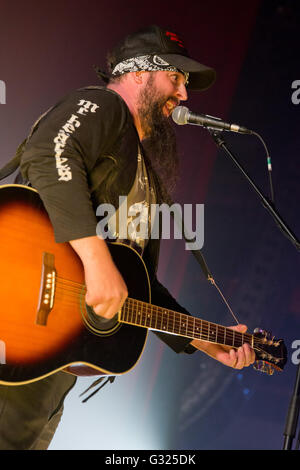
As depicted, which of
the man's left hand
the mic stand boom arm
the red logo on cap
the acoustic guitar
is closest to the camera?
the acoustic guitar

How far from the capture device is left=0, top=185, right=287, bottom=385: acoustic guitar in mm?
1420

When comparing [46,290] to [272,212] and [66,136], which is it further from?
[272,212]

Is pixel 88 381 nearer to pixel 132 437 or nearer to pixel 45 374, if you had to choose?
pixel 132 437

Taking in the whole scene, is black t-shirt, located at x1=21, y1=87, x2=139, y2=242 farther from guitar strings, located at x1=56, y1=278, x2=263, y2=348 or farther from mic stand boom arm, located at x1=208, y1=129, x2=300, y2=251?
mic stand boom arm, located at x1=208, y1=129, x2=300, y2=251

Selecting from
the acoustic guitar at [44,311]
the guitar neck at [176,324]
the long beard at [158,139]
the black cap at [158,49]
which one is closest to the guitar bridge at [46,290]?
the acoustic guitar at [44,311]

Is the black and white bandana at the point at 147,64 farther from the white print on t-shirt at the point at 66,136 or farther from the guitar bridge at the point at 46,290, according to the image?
the guitar bridge at the point at 46,290

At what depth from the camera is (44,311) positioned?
1482mm

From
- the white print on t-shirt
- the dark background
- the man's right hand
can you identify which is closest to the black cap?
the white print on t-shirt

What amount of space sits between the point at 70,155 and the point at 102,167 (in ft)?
0.76

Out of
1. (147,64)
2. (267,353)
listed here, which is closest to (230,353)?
(267,353)

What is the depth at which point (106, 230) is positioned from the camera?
185 cm

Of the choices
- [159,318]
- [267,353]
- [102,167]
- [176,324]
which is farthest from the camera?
[267,353]

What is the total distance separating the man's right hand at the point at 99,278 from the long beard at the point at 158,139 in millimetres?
780
